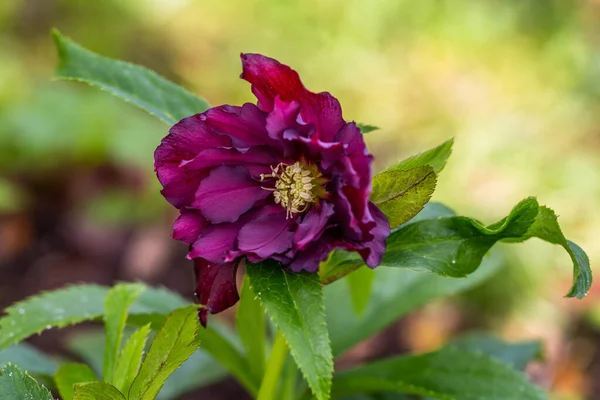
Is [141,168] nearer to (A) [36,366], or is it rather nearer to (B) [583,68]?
(A) [36,366]

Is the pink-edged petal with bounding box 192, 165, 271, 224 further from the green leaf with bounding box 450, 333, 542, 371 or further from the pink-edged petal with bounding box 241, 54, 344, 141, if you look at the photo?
the green leaf with bounding box 450, 333, 542, 371

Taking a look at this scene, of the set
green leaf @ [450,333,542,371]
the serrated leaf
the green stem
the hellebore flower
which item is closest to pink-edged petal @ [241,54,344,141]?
the hellebore flower

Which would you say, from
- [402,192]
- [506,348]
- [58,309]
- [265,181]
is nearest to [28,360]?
[58,309]

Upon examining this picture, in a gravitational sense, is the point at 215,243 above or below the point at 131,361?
above

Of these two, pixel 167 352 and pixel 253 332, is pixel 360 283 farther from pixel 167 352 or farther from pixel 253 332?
pixel 167 352

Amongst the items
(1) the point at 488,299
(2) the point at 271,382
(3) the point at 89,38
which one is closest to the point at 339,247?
(2) the point at 271,382

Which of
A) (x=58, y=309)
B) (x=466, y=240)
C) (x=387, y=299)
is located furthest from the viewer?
(x=387, y=299)
